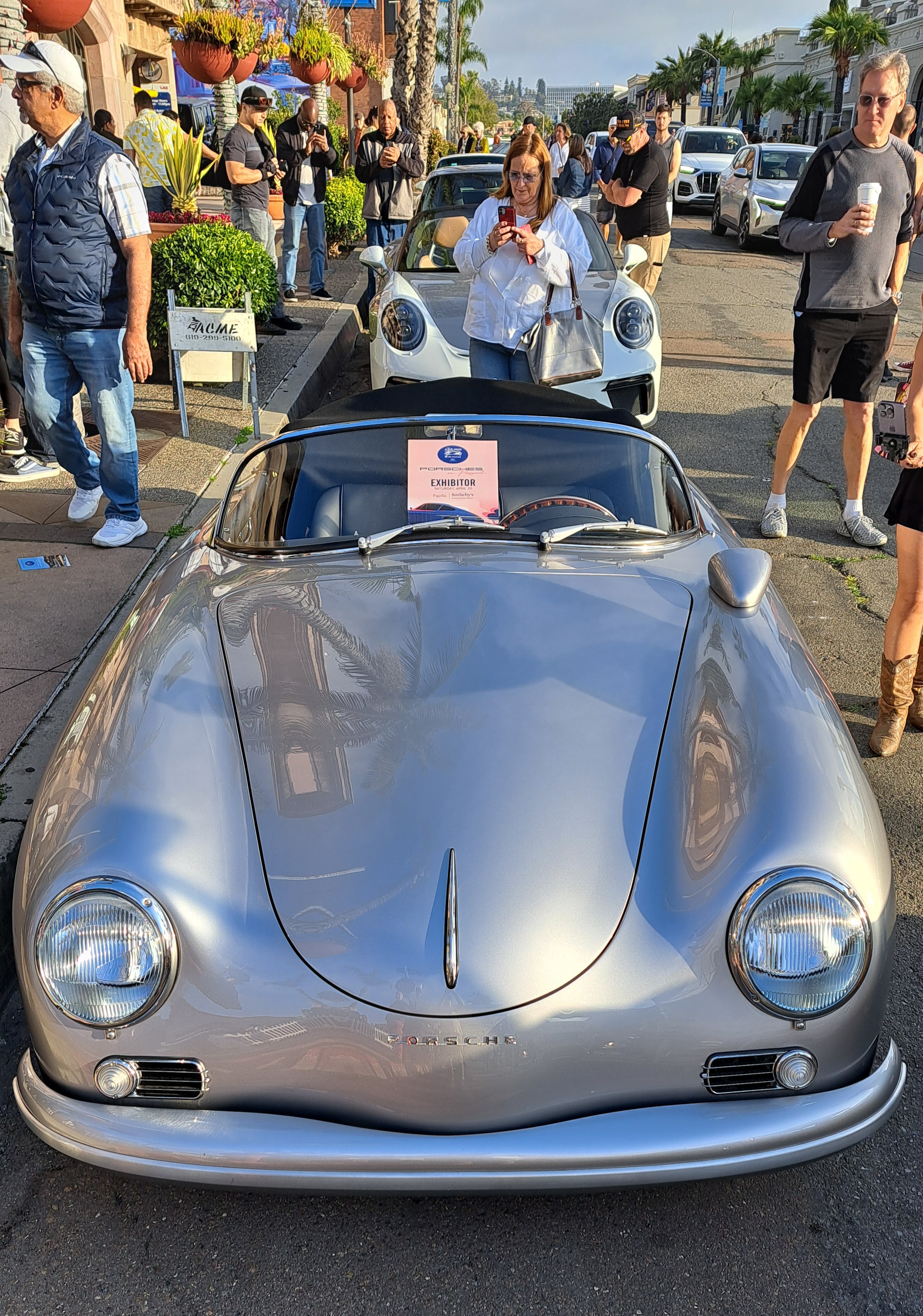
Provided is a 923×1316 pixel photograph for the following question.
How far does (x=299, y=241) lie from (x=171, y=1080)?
415 inches

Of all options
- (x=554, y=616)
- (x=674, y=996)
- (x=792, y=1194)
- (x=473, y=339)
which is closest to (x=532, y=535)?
(x=554, y=616)

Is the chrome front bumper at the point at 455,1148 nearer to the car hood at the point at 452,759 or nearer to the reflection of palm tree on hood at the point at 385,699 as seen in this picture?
the car hood at the point at 452,759

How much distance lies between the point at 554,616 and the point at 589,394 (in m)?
3.92

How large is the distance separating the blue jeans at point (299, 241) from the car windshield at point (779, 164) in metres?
10.4

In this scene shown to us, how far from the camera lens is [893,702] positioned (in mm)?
3695

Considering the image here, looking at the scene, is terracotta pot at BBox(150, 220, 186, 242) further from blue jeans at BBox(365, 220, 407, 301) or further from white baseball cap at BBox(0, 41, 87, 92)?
white baseball cap at BBox(0, 41, 87, 92)

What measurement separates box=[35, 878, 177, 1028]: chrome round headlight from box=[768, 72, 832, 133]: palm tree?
3014 inches

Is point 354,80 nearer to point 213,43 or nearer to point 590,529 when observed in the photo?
point 213,43

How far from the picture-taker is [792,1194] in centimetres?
212

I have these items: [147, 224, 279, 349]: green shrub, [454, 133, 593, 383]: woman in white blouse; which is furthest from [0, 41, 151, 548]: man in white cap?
[147, 224, 279, 349]: green shrub

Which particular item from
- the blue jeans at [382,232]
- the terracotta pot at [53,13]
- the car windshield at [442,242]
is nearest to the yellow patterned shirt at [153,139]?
the terracotta pot at [53,13]

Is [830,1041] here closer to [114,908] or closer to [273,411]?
[114,908]

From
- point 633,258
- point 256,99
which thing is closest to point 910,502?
point 633,258

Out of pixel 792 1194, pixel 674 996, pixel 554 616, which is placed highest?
pixel 554 616
